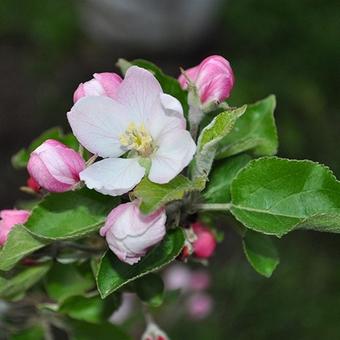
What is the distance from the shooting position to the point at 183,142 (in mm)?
892

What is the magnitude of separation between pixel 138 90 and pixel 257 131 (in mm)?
275

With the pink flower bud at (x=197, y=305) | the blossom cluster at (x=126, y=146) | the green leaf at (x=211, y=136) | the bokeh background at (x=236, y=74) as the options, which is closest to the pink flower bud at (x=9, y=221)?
the blossom cluster at (x=126, y=146)

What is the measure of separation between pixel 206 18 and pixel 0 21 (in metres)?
0.98

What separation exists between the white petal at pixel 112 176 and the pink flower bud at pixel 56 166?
0.02m

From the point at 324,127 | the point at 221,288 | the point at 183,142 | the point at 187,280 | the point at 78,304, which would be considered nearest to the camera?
the point at 183,142

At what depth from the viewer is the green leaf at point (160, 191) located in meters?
0.82

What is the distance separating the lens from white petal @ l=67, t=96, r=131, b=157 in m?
0.90

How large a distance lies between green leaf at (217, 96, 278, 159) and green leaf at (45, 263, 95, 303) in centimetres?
33

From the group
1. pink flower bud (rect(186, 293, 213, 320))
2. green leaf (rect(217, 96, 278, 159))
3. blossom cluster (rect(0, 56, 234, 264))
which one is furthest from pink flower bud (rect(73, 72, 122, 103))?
pink flower bud (rect(186, 293, 213, 320))

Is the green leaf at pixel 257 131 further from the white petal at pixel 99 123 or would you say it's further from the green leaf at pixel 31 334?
the green leaf at pixel 31 334

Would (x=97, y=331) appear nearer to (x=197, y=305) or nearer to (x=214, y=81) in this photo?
(x=214, y=81)

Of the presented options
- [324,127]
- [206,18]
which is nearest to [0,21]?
[206,18]

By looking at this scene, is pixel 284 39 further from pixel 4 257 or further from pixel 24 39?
pixel 4 257

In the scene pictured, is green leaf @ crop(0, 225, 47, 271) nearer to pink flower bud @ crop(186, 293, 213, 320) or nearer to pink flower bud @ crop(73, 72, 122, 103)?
pink flower bud @ crop(73, 72, 122, 103)
